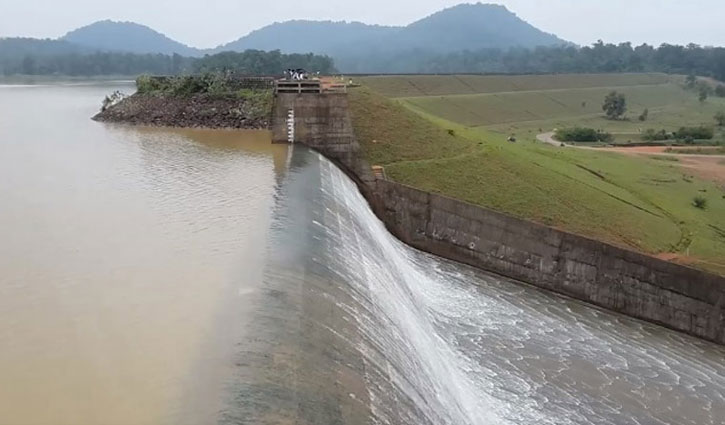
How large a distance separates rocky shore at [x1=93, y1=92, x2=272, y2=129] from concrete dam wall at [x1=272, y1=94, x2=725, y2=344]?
340 cm

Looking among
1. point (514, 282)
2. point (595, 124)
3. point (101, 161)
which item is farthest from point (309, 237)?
point (595, 124)

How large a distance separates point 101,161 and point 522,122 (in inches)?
1669

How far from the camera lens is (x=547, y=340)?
13.4 meters

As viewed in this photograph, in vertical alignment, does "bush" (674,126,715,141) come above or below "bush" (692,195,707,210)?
above

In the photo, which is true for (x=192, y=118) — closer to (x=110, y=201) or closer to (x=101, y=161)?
(x=101, y=161)

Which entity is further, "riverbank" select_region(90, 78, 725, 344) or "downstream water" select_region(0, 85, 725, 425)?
"riverbank" select_region(90, 78, 725, 344)

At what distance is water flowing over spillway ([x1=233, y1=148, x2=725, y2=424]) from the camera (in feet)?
22.2

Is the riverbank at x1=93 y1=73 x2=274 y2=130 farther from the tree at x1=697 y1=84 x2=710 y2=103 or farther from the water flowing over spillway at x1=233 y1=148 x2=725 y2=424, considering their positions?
the tree at x1=697 y1=84 x2=710 y2=103

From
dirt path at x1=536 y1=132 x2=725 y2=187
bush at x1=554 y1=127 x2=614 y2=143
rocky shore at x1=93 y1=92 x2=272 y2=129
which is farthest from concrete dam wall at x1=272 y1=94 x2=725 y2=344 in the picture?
bush at x1=554 y1=127 x2=614 y2=143

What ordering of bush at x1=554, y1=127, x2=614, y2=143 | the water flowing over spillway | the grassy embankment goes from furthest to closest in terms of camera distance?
bush at x1=554, y1=127, x2=614, y2=143, the grassy embankment, the water flowing over spillway

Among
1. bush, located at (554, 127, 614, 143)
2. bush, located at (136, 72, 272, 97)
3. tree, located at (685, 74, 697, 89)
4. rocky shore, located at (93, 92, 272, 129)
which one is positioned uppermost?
tree, located at (685, 74, 697, 89)

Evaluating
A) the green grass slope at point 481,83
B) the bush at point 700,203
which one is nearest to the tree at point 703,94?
the green grass slope at point 481,83

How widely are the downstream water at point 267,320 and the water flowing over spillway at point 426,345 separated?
0.04 metres

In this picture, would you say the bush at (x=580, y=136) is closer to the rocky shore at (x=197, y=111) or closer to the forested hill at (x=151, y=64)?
the rocky shore at (x=197, y=111)
